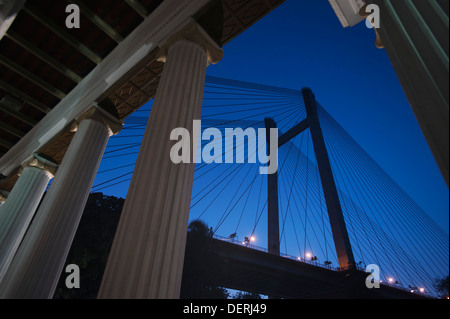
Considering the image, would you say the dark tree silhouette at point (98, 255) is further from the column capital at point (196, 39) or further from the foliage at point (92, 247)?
the column capital at point (196, 39)

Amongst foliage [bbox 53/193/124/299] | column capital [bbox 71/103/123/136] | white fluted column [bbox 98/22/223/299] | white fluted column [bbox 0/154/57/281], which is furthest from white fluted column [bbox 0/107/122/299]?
foliage [bbox 53/193/124/299]

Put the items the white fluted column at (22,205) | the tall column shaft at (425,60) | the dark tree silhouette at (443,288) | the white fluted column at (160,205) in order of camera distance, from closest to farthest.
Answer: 1. the tall column shaft at (425,60)
2. the white fluted column at (160,205)
3. the white fluted column at (22,205)
4. the dark tree silhouette at (443,288)

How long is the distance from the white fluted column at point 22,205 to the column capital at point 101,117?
2.80 metres

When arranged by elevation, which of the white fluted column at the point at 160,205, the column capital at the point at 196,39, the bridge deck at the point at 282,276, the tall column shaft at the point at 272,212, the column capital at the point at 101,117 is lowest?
the white fluted column at the point at 160,205

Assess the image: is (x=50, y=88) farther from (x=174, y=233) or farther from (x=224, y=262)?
(x=224, y=262)

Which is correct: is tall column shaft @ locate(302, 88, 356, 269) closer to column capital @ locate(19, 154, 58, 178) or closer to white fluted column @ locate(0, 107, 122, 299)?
column capital @ locate(19, 154, 58, 178)

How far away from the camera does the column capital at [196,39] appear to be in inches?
161

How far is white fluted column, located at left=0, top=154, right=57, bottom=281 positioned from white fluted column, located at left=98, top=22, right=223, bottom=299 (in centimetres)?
599

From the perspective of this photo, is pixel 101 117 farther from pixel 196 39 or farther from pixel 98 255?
pixel 98 255

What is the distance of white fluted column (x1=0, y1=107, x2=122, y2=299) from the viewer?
4.08m

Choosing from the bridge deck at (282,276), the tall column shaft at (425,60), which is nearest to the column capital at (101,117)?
the tall column shaft at (425,60)

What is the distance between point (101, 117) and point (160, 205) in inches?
166

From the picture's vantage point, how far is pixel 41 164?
7.84 m
